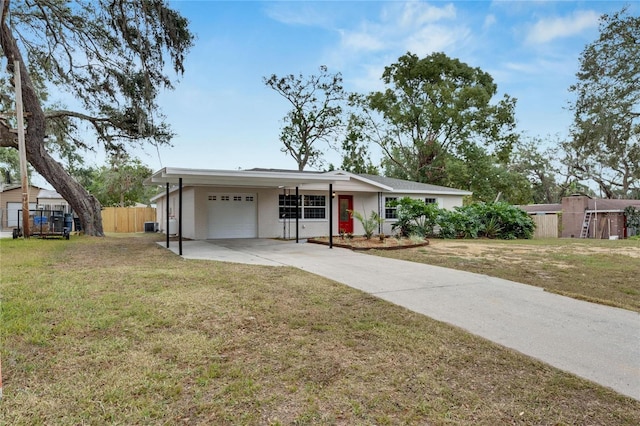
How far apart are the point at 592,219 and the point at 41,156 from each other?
28.2 meters

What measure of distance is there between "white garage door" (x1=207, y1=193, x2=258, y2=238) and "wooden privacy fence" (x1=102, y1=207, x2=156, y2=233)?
12.9 m

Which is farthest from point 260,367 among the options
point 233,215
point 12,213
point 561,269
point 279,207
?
point 12,213

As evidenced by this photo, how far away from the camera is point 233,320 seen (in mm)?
4293

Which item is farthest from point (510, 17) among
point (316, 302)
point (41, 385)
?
point (41, 385)

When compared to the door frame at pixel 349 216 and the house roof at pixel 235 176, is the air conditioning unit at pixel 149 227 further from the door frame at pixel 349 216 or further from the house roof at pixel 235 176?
the door frame at pixel 349 216

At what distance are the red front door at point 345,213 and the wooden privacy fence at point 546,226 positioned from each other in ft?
33.8

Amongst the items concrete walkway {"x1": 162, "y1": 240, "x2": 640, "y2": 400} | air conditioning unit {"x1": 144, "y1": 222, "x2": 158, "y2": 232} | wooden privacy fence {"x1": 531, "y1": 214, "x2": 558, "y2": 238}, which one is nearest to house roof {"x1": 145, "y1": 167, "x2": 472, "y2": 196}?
concrete walkway {"x1": 162, "y1": 240, "x2": 640, "y2": 400}

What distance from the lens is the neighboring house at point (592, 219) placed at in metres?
21.3

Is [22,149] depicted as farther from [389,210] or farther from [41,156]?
[389,210]

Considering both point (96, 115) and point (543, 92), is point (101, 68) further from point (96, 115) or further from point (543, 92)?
point (543, 92)

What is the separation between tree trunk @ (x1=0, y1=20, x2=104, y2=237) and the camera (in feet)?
48.4

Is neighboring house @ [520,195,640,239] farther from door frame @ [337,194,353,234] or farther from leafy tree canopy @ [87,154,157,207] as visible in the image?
leafy tree canopy @ [87,154,157,207]

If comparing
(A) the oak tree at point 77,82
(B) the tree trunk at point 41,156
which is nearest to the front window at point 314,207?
(A) the oak tree at point 77,82

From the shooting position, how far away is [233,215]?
15.8m
